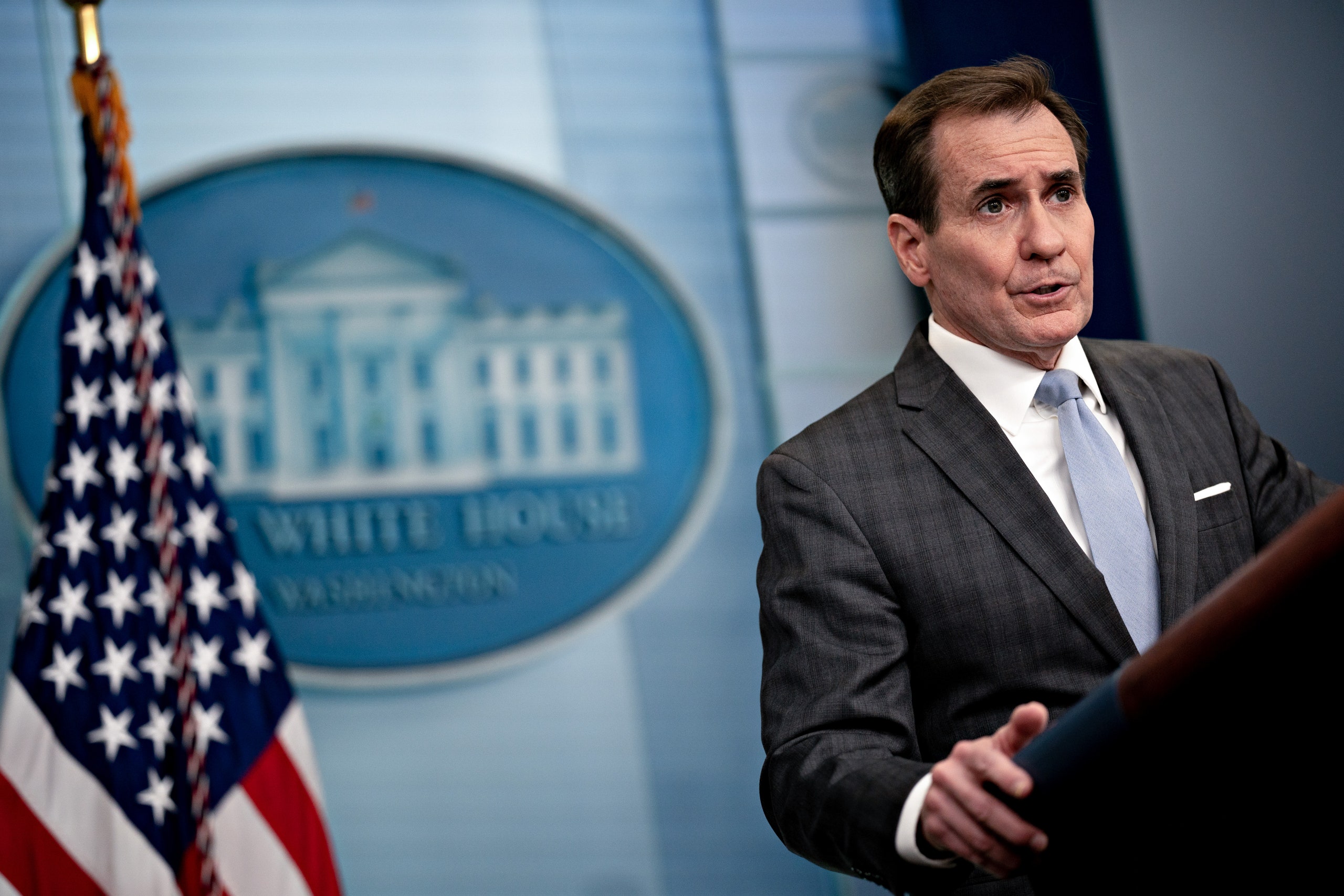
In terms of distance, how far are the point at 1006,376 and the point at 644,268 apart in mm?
2050

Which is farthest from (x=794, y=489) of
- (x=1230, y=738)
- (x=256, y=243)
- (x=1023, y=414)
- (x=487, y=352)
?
(x=256, y=243)

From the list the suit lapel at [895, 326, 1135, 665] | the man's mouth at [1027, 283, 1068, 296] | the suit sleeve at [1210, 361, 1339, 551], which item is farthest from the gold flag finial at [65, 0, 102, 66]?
the suit sleeve at [1210, 361, 1339, 551]

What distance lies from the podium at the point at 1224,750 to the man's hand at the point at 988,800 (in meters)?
0.02

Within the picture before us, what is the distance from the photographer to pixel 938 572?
4.10ft

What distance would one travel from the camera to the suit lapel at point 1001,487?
1196 millimetres

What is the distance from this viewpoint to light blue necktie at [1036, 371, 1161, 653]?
4.00ft

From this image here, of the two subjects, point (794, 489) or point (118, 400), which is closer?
point (794, 489)

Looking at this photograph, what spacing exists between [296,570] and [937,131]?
2184mm

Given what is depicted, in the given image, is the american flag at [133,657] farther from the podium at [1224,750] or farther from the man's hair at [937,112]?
the podium at [1224,750]

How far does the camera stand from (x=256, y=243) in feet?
10.3

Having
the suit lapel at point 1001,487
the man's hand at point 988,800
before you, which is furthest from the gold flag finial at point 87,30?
the man's hand at point 988,800

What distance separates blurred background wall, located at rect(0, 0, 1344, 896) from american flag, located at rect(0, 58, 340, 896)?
0.46 meters

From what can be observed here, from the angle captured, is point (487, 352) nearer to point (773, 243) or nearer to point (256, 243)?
point (256, 243)

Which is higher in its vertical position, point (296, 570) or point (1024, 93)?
point (1024, 93)
